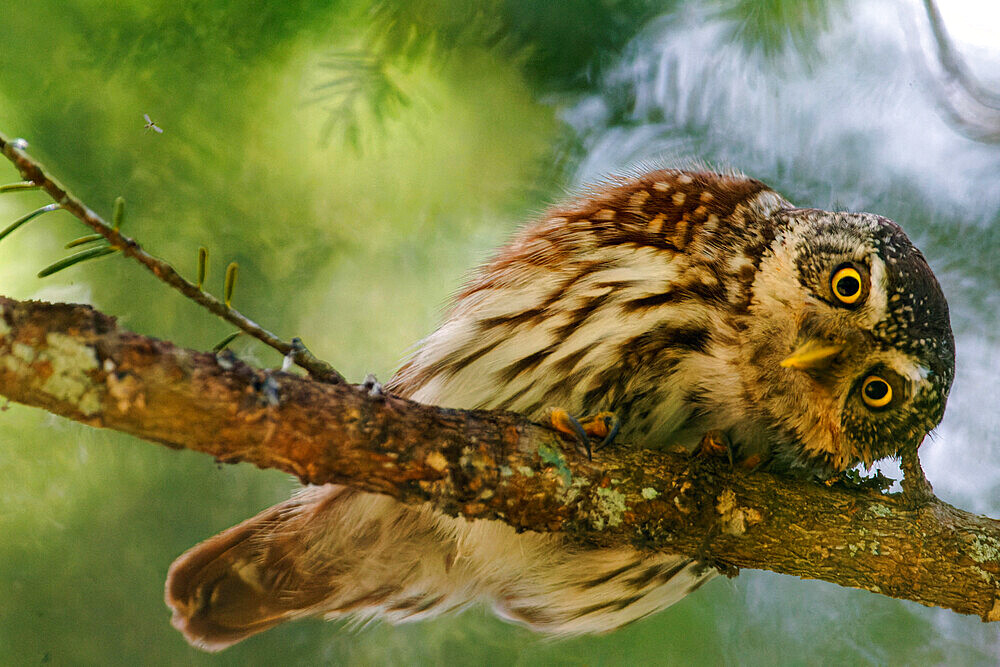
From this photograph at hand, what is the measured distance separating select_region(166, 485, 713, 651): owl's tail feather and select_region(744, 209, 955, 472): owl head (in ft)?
1.53

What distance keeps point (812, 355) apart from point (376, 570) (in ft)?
3.82

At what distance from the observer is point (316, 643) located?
7.07 feet

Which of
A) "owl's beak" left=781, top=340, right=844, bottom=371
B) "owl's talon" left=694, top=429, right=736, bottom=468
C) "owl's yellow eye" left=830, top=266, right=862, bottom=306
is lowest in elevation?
"owl's talon" left=694, top=429, right=736, bottom=468

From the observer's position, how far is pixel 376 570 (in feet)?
6.40

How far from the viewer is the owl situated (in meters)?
1.62

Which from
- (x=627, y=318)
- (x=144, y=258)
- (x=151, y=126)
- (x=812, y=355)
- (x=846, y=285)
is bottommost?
(x=812, y=355)

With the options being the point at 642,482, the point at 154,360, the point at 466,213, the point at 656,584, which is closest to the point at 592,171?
the point at 466,213

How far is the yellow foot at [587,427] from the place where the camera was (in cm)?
147

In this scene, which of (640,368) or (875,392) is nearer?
(875,392)

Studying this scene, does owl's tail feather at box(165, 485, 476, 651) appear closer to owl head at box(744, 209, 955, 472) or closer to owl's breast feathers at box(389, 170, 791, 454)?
owl's breast feathers at box(389, 170, 791, 454)

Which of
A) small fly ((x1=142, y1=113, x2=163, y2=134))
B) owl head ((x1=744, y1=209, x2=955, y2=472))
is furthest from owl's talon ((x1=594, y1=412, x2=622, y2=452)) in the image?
small fly ((x1=142, y1=113, x2=163, y2=134))

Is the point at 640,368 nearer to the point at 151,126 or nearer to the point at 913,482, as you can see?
the point at 913,482

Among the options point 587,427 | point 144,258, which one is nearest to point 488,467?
point 587,427

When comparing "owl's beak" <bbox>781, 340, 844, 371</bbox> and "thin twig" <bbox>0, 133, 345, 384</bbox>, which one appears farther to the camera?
"owl's beak" <bbox>781, 340, 844, 371</bbox>
